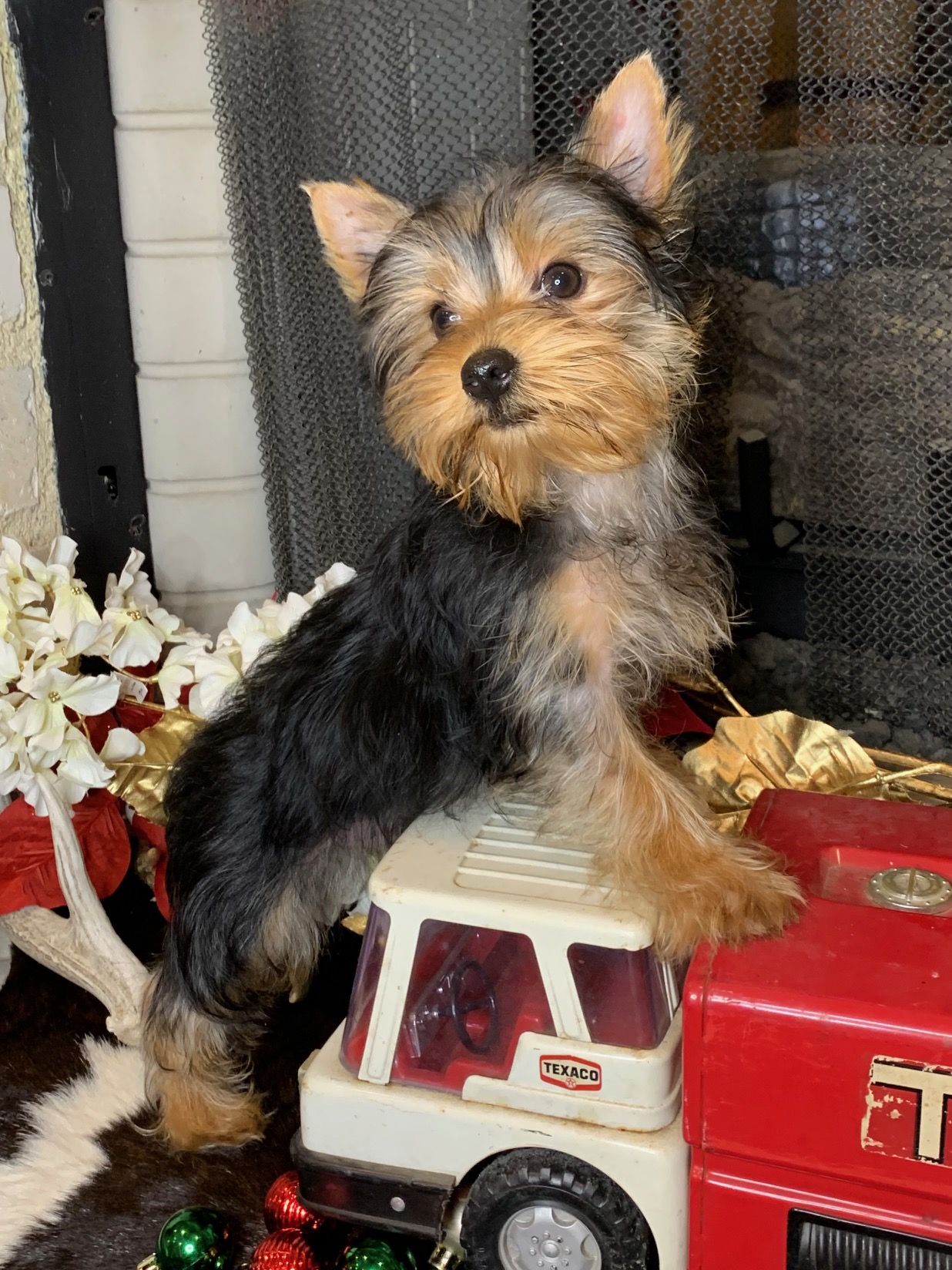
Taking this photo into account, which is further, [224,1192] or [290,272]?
[290,272]

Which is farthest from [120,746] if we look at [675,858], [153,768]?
[675,858]

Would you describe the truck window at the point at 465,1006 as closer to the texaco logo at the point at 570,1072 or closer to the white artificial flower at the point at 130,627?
the texaco logo at the point at 570,1072

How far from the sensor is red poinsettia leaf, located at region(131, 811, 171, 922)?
2.67 m

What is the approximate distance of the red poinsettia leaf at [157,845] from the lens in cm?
267

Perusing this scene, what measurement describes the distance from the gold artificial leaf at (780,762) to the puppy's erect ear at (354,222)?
3.58ft

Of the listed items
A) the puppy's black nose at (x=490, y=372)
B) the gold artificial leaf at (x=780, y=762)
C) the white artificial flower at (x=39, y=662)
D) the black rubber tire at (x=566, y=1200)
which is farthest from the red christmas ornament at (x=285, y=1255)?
the puppy's black nose at (x=490, y=372)

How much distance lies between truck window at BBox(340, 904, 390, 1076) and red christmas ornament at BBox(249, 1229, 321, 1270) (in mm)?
255

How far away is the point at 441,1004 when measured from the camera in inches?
76.0

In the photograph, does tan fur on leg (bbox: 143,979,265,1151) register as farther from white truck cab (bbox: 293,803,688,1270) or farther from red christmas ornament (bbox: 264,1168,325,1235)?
white truck cab (bbox: 293,803,688,1270)

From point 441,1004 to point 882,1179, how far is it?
0.68 m

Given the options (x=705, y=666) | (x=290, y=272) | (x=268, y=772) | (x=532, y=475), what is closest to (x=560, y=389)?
(x=532, y=475)

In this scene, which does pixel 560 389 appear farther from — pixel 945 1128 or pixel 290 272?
pixel 290 272

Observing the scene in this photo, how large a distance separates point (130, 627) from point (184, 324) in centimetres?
82

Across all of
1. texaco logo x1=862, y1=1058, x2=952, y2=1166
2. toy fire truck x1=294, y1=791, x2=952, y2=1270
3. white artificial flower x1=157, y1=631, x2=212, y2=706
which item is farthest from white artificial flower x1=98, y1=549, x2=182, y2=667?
texaco logo x1=862, y1=1058, x2=952, y2=1166
